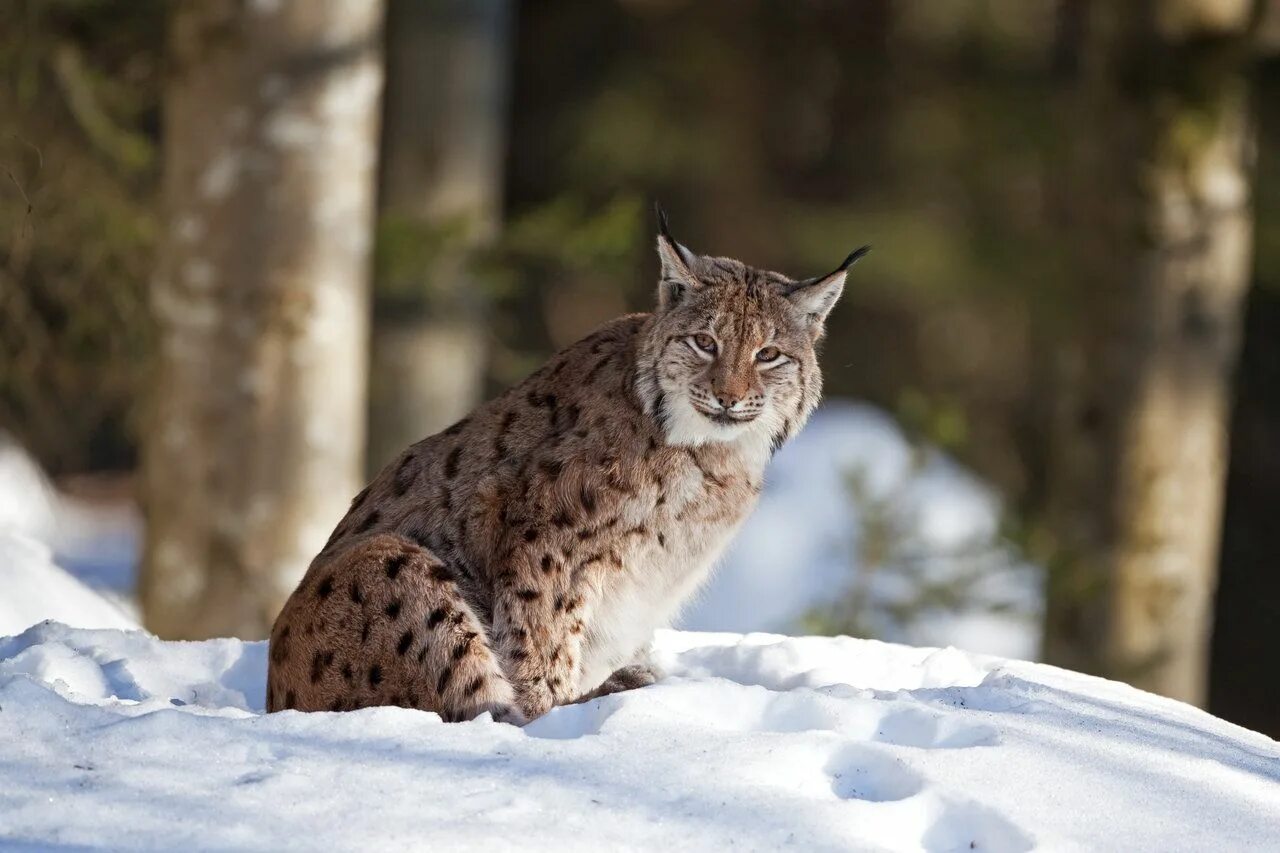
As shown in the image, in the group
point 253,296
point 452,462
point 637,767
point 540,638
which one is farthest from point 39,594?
point 637,767

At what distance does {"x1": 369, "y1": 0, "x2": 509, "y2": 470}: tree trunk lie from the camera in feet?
30.7

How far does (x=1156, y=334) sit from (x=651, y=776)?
19.9 feet

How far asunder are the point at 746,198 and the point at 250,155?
1209cm

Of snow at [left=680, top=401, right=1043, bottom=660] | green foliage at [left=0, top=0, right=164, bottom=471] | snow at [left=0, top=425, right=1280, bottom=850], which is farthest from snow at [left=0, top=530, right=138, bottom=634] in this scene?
snow at [left=680, top=401, right=1043, bottom=660]

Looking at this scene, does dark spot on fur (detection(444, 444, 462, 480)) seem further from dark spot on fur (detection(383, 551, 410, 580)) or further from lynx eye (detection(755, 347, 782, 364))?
lynx eye (detection(755, 347, 782, 364))

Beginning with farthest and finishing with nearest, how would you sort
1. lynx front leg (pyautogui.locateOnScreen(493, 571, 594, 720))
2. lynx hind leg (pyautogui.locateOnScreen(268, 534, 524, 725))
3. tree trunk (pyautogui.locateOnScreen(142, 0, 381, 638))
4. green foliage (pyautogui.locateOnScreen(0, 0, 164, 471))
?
green foliage (pyautogui.locateOnScreen(0, 0, 164, 471)) → tree trunk (pyautogui.locateOnScreen(142, 0, 381, 638)) → lynx front leg (pyautogui.locateOnScreen(493, 571, 594, 720)) → lynx hind leg (pyautogui.locateOnScreen(268, 534, 524, 725))

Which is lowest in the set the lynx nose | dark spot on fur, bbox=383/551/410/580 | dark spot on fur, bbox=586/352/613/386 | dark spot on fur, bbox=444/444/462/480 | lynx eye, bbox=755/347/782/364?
dark spot on fur, bbox=383/551/410/580

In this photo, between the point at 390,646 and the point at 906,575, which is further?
the point at 906,575

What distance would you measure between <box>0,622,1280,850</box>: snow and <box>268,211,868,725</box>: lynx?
0.55 m

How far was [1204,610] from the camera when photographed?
9.05 meters

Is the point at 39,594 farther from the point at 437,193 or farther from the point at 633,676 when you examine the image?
the point at 437,193

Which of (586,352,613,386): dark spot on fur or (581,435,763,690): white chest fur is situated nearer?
(581,435,763,690): white chest fur

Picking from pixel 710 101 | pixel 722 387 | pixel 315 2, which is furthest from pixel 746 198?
pixel 722 387

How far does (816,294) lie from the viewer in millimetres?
5074
